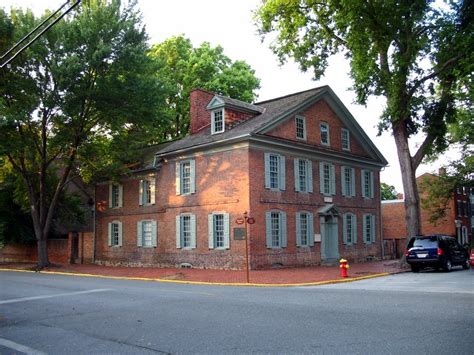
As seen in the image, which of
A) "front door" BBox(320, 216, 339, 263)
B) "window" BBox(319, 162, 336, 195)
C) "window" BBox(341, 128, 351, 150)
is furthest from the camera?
"window" BBox(341, 128, 351, 150)

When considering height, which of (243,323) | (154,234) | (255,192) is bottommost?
(243,323)

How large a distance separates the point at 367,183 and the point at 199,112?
1275 cm

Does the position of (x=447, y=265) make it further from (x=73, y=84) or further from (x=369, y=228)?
(x=73, y=84)

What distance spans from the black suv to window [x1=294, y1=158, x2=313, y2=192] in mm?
6882

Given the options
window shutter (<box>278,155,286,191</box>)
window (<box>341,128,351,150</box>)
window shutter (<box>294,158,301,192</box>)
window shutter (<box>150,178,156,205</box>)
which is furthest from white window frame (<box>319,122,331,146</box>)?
window shutter (<box>150,178,156,205</box>)

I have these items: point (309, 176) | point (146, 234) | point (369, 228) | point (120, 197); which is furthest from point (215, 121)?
point (369, 228)

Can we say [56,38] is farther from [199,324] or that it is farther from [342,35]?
[199,324]

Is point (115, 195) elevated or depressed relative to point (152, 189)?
depressed

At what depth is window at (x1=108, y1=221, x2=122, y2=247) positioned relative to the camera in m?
32.9

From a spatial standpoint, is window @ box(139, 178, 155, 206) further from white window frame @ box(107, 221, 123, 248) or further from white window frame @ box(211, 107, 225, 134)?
white window frame @ box(211, 107, 225, 134)

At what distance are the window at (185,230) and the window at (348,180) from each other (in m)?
10.4

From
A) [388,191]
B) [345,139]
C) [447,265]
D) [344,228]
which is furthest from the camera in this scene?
[388,191]

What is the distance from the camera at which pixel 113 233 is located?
33500 millimetres

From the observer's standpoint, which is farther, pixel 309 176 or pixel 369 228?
pixel 369 228
